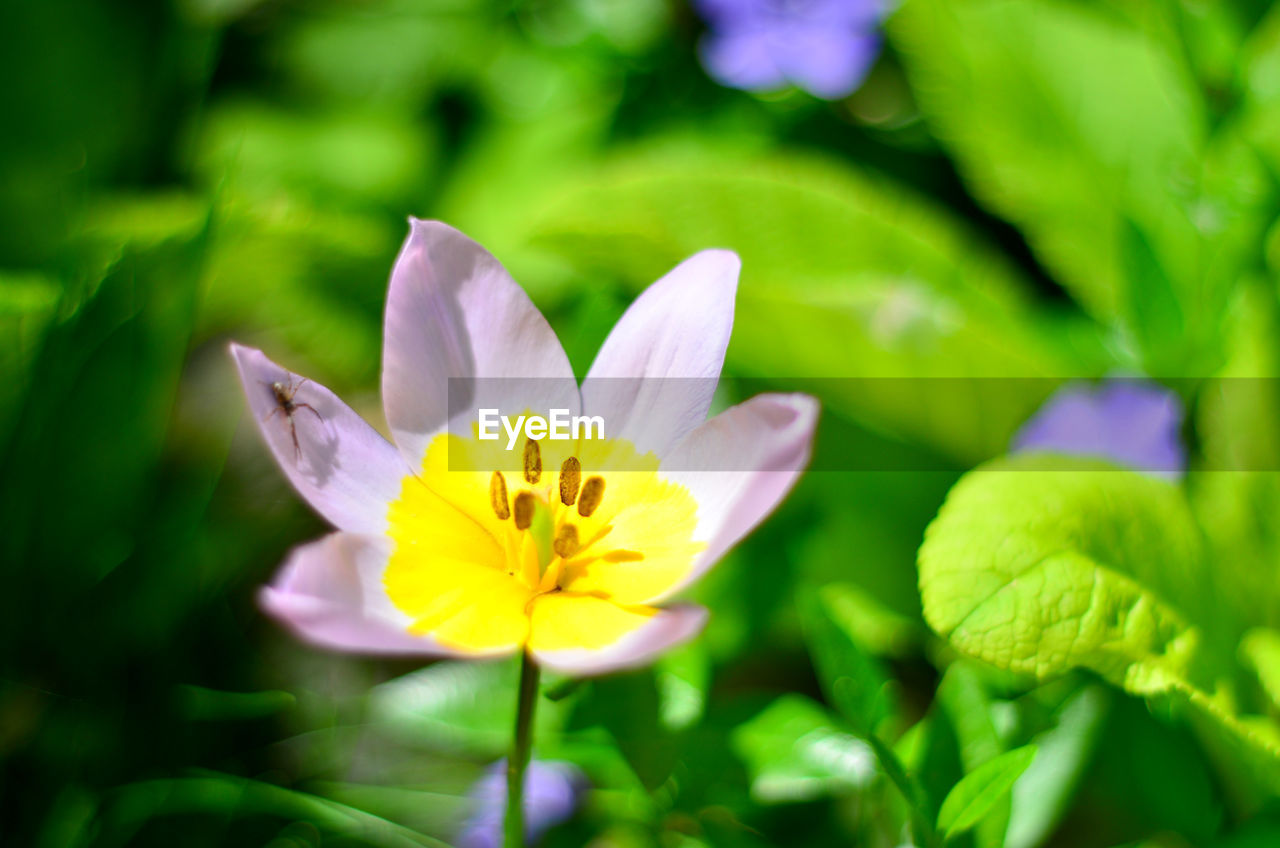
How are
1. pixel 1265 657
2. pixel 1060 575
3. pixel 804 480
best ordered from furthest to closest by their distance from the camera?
pixel 804 480
pixel 1265 657
pixel 1060 575

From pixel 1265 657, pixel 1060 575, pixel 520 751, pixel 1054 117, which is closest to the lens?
pixel 520 751

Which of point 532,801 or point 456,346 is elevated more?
point 456,346

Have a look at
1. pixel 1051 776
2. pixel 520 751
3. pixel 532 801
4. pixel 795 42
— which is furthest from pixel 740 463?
pixel 795 42

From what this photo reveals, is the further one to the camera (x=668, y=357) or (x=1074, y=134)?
(x=1074, y=134)

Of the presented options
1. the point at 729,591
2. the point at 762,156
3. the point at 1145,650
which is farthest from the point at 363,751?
the point at 762,156

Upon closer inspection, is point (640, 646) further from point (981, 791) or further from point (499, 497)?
point (981, 791)

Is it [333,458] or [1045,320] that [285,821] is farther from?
[1045,320]

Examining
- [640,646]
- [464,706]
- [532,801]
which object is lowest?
[532,801]
